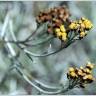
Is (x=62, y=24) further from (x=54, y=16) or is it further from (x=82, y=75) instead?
(x=82, y=75)

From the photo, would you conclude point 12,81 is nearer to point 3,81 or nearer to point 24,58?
point 3,81

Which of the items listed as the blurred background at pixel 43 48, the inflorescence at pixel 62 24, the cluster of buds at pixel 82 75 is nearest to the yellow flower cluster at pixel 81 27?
the inflorescence at pixel 62 24

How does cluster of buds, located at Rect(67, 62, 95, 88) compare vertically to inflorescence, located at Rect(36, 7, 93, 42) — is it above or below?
below

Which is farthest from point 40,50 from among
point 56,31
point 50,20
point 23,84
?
point 56,31

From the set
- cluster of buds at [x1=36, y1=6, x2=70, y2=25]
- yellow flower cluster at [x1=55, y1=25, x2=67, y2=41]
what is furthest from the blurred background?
yellow flower cluster at [x1=55, y1=25, x2=67, y2=41]

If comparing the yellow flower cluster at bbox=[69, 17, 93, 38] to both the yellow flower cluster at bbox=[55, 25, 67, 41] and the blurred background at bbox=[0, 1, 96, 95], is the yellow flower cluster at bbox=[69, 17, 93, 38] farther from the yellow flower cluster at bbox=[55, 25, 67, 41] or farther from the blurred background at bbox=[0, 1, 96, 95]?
the blurred background at bbox=[0, 1, 96, 95]

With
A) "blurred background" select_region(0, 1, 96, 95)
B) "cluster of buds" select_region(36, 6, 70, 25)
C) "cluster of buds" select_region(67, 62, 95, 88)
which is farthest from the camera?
"blurred background" select_region(0, 1, 96, 95)
